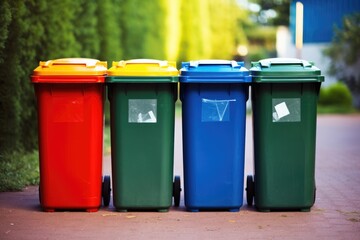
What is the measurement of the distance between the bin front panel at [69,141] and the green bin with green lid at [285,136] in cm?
164

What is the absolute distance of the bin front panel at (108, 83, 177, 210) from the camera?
7.91 m

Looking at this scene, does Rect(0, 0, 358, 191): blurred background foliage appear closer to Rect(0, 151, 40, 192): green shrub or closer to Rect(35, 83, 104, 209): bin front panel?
Rect(0, 151, 40, 192): green shrub

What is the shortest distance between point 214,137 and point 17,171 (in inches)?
132

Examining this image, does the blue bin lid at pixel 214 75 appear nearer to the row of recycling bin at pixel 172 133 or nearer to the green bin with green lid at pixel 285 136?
the row of recycling bin at pixel 172 133

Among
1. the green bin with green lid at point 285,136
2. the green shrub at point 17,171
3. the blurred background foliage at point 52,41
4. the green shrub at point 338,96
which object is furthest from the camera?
the green shrub at point 338,96

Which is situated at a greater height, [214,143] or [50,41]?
[50,41]

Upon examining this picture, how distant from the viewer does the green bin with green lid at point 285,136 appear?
7969 millimetres

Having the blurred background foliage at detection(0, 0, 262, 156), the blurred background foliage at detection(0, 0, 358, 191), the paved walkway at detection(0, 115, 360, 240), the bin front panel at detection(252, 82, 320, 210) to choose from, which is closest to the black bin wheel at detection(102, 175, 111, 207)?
the paved walkway at detection(0, 115, 360, 240)

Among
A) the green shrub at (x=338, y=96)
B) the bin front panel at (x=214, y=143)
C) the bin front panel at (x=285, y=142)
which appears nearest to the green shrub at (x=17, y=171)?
the bin front panel at (x=214, y=143)

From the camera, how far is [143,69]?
789 centimetres

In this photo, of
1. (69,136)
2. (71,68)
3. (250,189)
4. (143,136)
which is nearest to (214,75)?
(143,136)

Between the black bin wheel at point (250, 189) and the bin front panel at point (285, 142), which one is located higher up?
the bin front panel at point (285, 142)

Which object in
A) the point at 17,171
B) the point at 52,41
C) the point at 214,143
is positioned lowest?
the point at 17,171

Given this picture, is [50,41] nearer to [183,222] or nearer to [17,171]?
[17,171]
